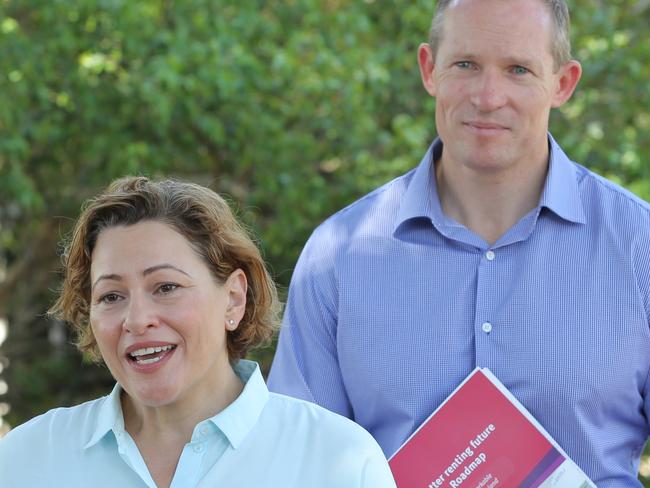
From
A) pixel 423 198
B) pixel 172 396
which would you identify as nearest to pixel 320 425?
pixel 172 396

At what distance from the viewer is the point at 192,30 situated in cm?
586

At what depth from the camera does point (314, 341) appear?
3.10 meters

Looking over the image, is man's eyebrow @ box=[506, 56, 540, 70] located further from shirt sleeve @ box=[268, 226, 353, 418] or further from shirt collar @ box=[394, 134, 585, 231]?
shirt sleeve @ box=[268, 226, 353, 418]

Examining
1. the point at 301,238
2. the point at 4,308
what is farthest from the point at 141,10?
the point at 4,308

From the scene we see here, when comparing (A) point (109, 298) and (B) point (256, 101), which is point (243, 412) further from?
(B) point (256, 101)

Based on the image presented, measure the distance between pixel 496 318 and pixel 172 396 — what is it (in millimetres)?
871

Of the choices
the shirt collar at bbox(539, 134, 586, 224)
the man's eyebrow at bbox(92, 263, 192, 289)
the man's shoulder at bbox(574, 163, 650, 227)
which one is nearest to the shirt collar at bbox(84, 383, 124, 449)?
the man's eyebrow at bbox(92, 263, 192, 289)

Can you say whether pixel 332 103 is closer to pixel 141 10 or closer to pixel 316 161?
pixel 316 161

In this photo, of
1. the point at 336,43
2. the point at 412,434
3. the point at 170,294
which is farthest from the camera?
the point at 336,43

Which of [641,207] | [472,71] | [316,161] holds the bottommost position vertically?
[641,207]

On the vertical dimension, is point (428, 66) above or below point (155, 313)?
above

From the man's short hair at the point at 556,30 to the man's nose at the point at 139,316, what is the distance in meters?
1.06

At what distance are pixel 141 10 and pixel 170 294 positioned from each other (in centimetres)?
339

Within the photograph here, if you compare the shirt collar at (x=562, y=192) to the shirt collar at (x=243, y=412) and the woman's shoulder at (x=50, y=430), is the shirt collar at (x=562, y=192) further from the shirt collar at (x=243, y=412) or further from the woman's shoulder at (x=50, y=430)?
the woman's shoulder at (x=50, y=430)
